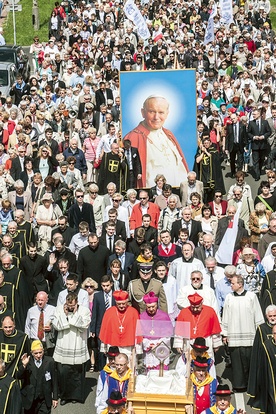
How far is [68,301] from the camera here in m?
16.1

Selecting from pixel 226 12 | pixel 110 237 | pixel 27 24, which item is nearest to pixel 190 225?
pixel 110 237

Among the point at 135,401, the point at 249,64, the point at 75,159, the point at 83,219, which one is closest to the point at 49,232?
the point at 83,219

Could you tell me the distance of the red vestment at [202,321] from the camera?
1591 centimetres

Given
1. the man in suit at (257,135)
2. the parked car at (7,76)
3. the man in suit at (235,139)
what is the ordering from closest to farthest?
the man in suit at (257,135), the man in suit at (235,139), the parked car at (7,76)

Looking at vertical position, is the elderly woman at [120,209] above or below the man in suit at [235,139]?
below

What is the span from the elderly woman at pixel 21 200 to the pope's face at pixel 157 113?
411cm

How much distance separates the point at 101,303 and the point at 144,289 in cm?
67

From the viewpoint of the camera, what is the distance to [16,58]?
35531 millimetres

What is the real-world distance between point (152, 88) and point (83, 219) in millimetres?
5012

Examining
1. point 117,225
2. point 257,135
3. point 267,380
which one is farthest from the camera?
point 257,135

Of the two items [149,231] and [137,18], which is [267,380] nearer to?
[149,231]

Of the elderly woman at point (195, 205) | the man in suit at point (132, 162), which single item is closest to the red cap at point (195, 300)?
the elderly woman at point (195, 205)

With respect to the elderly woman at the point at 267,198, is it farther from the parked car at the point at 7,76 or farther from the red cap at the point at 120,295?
the parked car at the point at 7,76

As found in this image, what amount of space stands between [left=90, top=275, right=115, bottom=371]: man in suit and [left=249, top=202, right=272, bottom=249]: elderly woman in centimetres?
373
